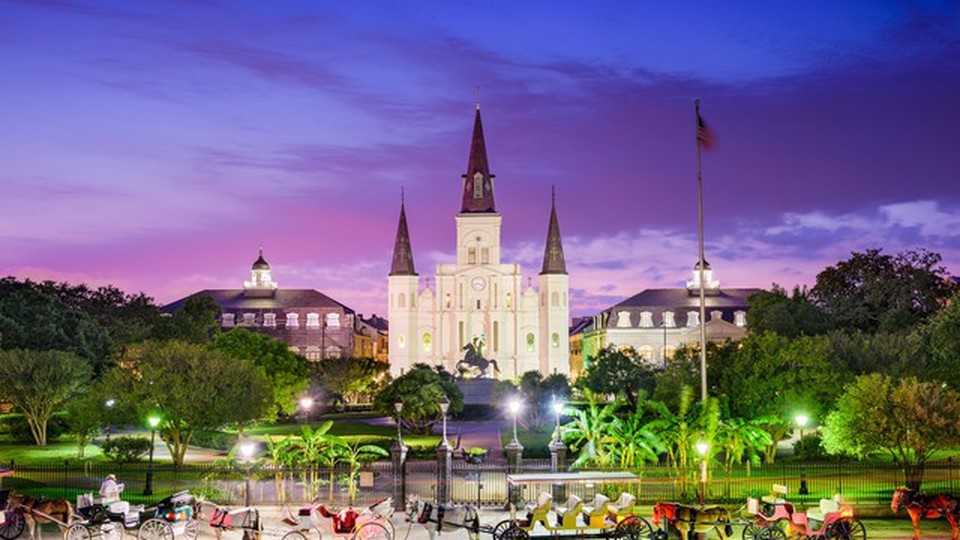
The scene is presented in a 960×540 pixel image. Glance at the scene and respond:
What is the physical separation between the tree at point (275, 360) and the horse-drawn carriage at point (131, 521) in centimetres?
3852

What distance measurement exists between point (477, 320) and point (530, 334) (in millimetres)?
6314

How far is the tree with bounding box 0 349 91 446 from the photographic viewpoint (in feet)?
161

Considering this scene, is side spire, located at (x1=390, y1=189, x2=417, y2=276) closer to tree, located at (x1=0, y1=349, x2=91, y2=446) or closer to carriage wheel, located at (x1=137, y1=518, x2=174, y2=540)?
tree, located at (x1=0, y1=349, x2=91, y2=446)

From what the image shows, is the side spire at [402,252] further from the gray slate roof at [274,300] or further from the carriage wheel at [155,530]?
the carriage wheel at [155,530]

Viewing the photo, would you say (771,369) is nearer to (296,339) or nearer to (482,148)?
(482,148)

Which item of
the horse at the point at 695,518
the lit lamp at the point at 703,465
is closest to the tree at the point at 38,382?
the lit lamp at the point at 703,465

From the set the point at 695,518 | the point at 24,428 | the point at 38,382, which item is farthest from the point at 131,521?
the point at 24,428

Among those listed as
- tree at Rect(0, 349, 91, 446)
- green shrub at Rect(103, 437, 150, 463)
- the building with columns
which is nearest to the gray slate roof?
the building with columns

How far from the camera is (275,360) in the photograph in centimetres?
6488

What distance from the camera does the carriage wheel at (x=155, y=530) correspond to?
19.9 metres

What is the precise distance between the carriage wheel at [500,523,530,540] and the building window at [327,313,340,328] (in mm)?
110195

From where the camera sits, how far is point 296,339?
12688 cm

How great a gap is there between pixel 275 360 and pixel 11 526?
43466 millimetres

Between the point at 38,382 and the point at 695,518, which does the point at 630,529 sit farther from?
the point at 38,382
